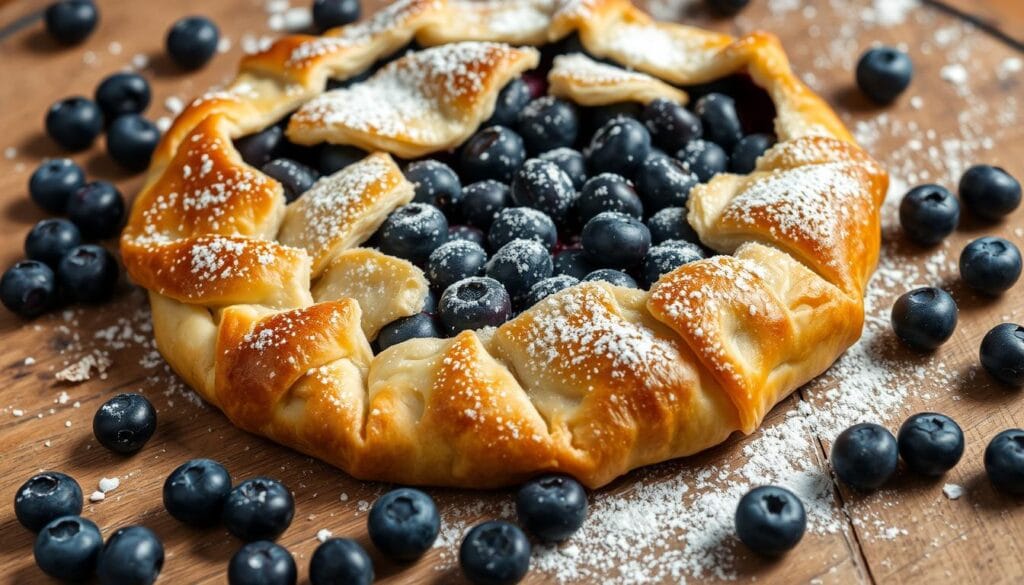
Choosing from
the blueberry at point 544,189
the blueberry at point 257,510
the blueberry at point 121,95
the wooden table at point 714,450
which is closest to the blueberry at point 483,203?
the blueberry at point 544,189

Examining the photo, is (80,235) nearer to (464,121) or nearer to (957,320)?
(464,121)

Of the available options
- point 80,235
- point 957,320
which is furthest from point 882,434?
point 80,235

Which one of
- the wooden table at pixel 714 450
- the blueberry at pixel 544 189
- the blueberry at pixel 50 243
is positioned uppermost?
the blueberry at pixel 544 189

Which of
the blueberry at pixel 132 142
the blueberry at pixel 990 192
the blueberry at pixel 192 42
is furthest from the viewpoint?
the blueberry at pixel 192 42

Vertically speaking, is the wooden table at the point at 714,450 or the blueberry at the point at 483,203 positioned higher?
the blueberry at the point at 483,203

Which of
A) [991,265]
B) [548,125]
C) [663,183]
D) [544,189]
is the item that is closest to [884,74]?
[991,265]

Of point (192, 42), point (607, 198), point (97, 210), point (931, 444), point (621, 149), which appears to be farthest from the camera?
point (192, 42)

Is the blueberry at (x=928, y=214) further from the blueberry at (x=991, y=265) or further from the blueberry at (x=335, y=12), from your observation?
the blueberry at (x=335, y=12)

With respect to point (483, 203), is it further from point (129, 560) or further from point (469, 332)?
point (129, 560)
